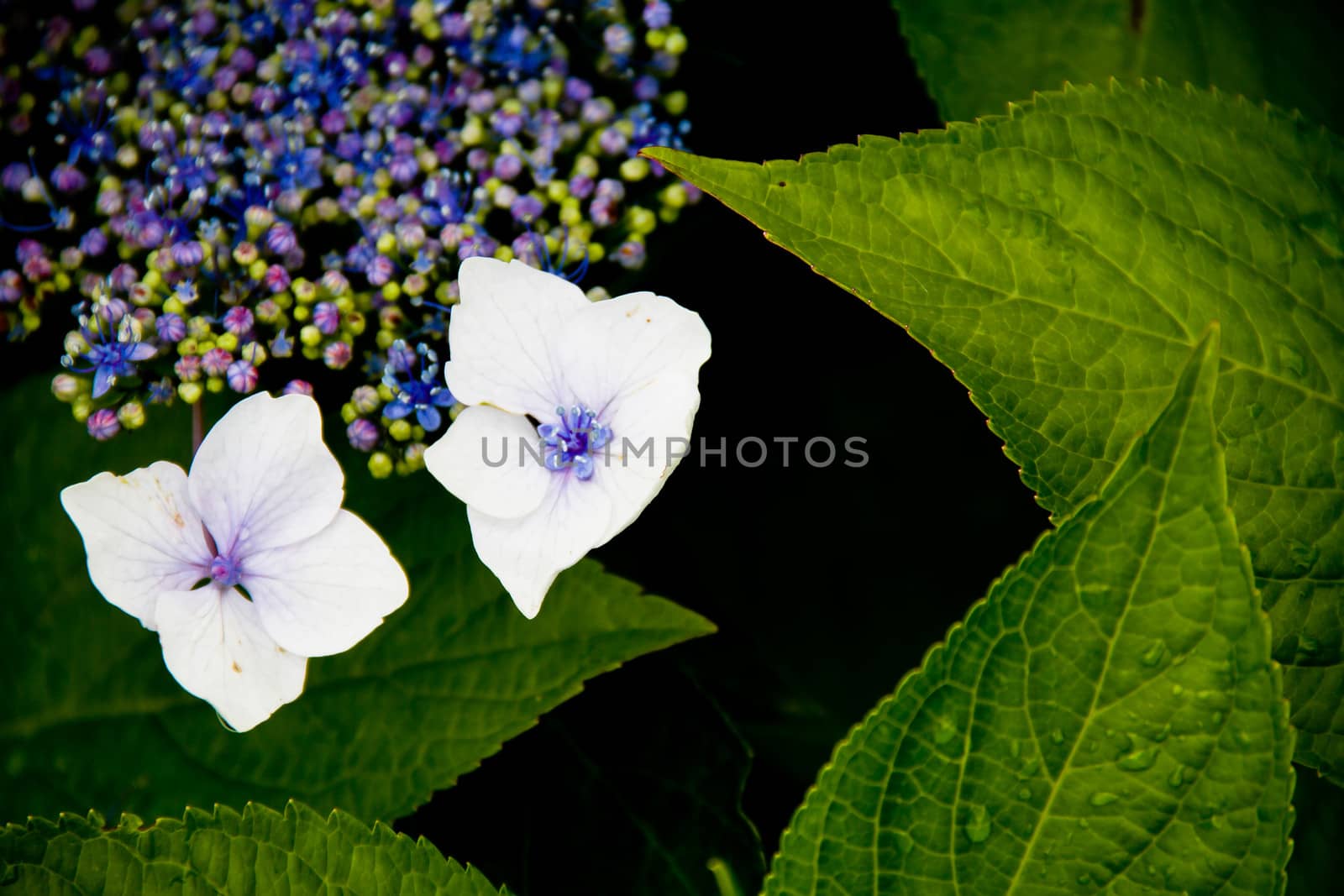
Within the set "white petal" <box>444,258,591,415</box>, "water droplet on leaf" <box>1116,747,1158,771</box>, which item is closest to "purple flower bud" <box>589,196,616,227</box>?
"white petal" <box>444,258,591,415</box>

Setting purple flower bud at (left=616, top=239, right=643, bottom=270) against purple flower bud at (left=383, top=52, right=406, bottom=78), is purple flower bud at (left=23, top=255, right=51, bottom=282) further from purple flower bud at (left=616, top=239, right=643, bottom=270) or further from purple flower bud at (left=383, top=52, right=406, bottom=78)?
purple flower bud at (left=616, top=239, right=643, bottom=270)

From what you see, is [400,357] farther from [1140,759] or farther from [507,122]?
[1140,759]

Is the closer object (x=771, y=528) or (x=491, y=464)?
(x=491, y=464)

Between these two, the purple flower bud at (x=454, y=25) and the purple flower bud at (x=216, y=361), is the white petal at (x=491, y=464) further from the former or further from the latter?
the purple flower bud at (x=454, y=25)

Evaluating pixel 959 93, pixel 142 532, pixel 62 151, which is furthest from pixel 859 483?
pixel 62 151

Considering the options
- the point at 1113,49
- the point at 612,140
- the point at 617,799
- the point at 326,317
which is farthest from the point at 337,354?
the point at 1113,49
